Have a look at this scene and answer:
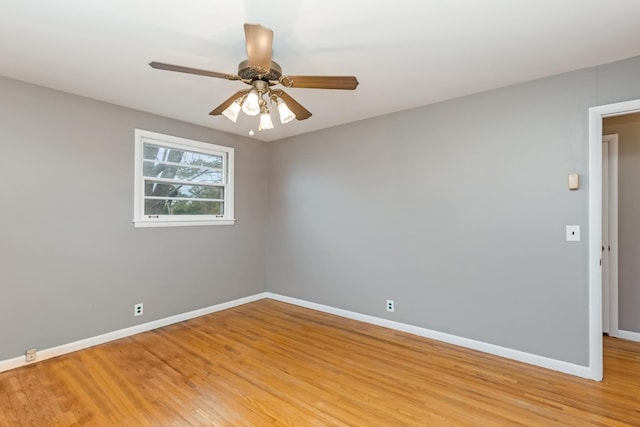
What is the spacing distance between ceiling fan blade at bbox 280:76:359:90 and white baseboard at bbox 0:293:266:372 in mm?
3102

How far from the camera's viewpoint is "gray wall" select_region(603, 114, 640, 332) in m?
3.18

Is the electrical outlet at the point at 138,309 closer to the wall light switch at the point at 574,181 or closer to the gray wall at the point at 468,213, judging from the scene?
the gray wall at the point at 468,213

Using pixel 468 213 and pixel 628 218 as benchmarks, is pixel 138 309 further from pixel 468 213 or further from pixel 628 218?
pixel 628 218

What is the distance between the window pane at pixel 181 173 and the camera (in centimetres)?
357

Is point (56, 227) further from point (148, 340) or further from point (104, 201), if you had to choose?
point (148, 340)

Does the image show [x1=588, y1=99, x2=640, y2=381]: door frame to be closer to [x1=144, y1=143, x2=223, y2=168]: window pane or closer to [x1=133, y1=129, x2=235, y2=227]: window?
[x1=133, y1=129, x2=235, y2=227]: window

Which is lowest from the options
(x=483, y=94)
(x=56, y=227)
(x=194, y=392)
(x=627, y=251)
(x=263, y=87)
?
(x=194, y=392)

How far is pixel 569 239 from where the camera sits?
8.29 ft

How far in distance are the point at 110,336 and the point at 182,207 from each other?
5.15 feet

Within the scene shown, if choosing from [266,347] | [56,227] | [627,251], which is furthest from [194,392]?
[627,251]

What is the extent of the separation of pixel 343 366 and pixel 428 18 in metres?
2.66

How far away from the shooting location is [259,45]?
5.38 ft

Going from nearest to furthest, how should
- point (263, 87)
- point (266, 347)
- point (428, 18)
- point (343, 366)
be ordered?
point (428, 18) < point (263, 87) < point (343, 366) < point (266, 347)

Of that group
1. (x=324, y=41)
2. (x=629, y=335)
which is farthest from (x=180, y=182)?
(x=629, y=335)
